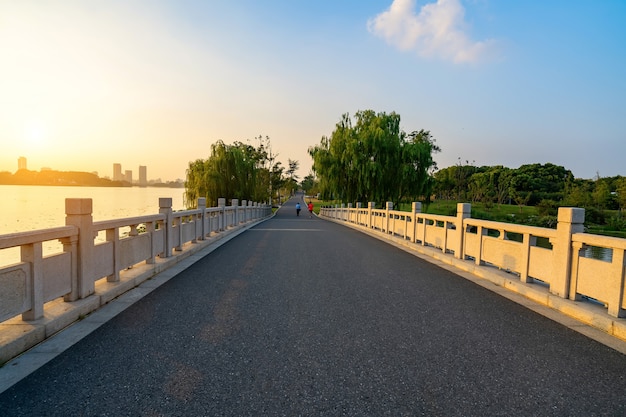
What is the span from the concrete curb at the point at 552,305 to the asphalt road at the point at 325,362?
22 centimetres

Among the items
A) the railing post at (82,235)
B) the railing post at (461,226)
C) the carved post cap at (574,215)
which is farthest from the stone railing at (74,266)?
the railing post at (461,226)

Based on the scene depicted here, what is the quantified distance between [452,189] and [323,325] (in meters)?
83.8

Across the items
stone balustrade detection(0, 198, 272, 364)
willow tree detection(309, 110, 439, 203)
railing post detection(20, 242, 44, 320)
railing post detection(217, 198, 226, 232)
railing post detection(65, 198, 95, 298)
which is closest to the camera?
stone balustrade detection(0, 198, 272, 364)

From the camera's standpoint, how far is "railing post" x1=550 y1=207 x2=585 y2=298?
514cm

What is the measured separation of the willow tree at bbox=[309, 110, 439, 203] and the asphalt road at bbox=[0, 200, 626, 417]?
2413 cm

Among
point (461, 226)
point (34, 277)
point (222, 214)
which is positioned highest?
point (461, 226)

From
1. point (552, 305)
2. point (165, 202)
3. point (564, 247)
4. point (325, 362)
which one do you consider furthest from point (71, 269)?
point (564, 247)

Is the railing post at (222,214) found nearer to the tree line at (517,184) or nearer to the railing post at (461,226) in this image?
the railing post at (461,226)

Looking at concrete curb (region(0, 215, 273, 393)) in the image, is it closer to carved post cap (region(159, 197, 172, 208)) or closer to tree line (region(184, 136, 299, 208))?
carved post cap (region(159, 197, 172, 208))

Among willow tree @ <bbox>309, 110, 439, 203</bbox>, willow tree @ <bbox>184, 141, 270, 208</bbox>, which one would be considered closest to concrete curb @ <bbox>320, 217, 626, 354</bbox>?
willow tree @ <bbox>309, 110, 439, 203</bbox>

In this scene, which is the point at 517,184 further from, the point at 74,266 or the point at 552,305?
the point at 74,266

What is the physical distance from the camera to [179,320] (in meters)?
4.51

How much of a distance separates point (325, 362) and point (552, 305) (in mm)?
3623

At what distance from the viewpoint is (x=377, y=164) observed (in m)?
29.2
